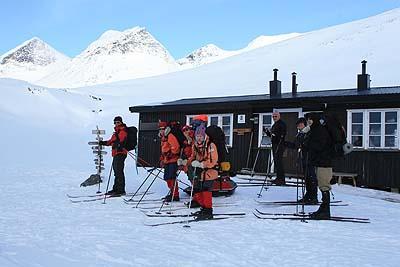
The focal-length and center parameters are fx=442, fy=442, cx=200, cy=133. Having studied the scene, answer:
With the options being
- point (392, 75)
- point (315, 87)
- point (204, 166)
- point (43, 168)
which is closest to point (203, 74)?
point (315, 87)

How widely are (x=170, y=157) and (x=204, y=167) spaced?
1689mm

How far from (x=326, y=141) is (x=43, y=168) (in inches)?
433

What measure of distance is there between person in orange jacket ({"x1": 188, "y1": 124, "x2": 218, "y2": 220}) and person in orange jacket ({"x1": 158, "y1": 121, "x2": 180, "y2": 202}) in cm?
130

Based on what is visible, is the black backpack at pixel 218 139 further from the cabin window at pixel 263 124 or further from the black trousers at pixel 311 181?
the cabin window at pixel 263 124

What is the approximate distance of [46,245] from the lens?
537cm

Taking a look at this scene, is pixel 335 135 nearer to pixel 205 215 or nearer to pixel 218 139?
pixel 218 139

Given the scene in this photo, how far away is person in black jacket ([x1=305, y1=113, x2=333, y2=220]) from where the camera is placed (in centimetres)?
720

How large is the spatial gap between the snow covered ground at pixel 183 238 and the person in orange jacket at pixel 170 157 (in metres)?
0.94

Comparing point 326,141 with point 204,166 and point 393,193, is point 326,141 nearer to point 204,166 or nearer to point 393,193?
point 204,166

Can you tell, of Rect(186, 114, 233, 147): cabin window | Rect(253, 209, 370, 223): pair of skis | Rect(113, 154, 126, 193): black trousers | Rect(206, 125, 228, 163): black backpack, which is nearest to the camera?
Rect(253, 209, 370, 223): pair of skis

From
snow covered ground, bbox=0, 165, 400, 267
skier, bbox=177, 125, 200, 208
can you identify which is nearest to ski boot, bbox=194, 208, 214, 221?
snow covered ground, bbox=0, 165, 400, 267

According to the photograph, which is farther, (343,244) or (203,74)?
(203,74)

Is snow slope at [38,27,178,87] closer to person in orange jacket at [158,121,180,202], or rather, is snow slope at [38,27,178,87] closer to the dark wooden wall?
the dark wooden wall

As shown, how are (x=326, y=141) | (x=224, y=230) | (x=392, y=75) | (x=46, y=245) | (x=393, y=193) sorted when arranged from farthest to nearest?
(x=392, y=75) → (x=393, y=193) → (x=326, y=141) → (x=224, y=230) → (x=46, y=245)
